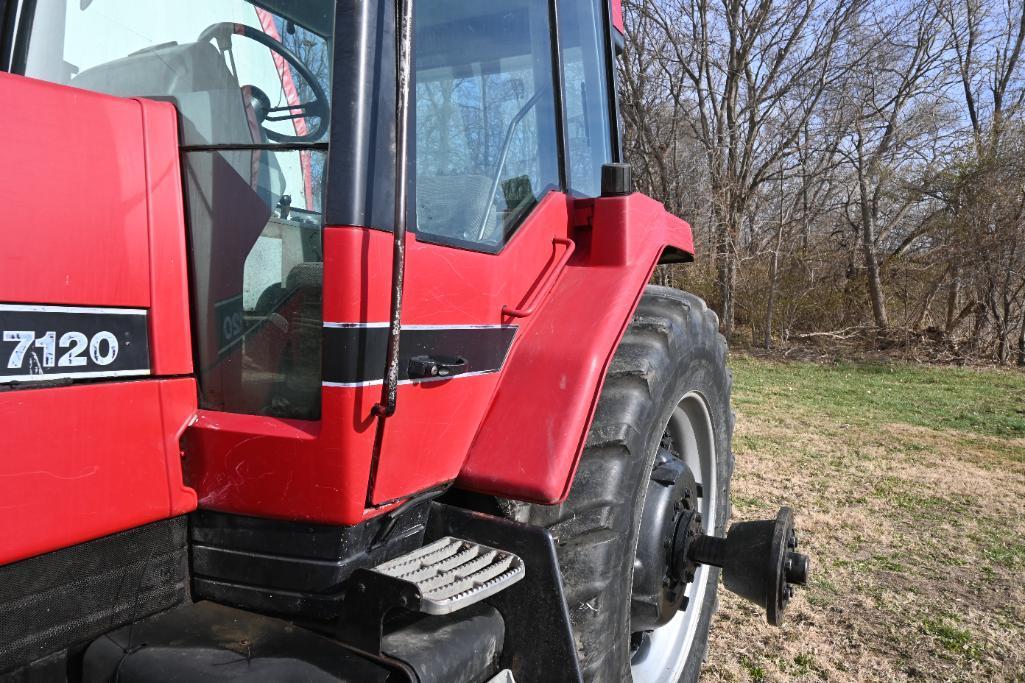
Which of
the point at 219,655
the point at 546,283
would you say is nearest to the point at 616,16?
the point at 546,283

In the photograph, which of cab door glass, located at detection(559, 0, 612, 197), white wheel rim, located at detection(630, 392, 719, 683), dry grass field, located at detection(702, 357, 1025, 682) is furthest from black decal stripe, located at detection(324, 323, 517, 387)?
dry grass field, located at detection(702, 357, 1025, 682)

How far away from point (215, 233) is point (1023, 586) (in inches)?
138

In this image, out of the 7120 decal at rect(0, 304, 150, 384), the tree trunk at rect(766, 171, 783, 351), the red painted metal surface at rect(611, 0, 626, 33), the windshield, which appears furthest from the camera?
the tree trunk at rect(766, 171, 783, 351)

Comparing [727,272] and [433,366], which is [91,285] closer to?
[433,366]

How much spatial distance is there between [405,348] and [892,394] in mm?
8048

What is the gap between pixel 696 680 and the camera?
2.38 metres

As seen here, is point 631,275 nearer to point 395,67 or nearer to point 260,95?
point 395,67

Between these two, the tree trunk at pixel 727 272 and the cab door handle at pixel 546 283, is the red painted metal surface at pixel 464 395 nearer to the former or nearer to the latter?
the cab door handle at pixel 546 283

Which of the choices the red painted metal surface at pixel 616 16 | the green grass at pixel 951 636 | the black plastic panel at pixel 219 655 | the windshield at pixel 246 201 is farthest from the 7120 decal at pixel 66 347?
the green grass at pixel 951 636

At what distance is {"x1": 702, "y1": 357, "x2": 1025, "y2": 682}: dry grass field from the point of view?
105 inches

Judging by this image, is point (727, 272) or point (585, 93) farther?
point (727, 272)

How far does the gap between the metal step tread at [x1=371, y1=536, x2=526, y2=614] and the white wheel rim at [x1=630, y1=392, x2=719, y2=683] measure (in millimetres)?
971

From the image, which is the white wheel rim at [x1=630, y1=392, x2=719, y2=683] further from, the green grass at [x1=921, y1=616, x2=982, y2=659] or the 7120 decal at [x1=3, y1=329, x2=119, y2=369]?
the 7120 decal at [x1=3, y1=329, x2=119, y2=369]

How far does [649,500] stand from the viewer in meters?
2.09
